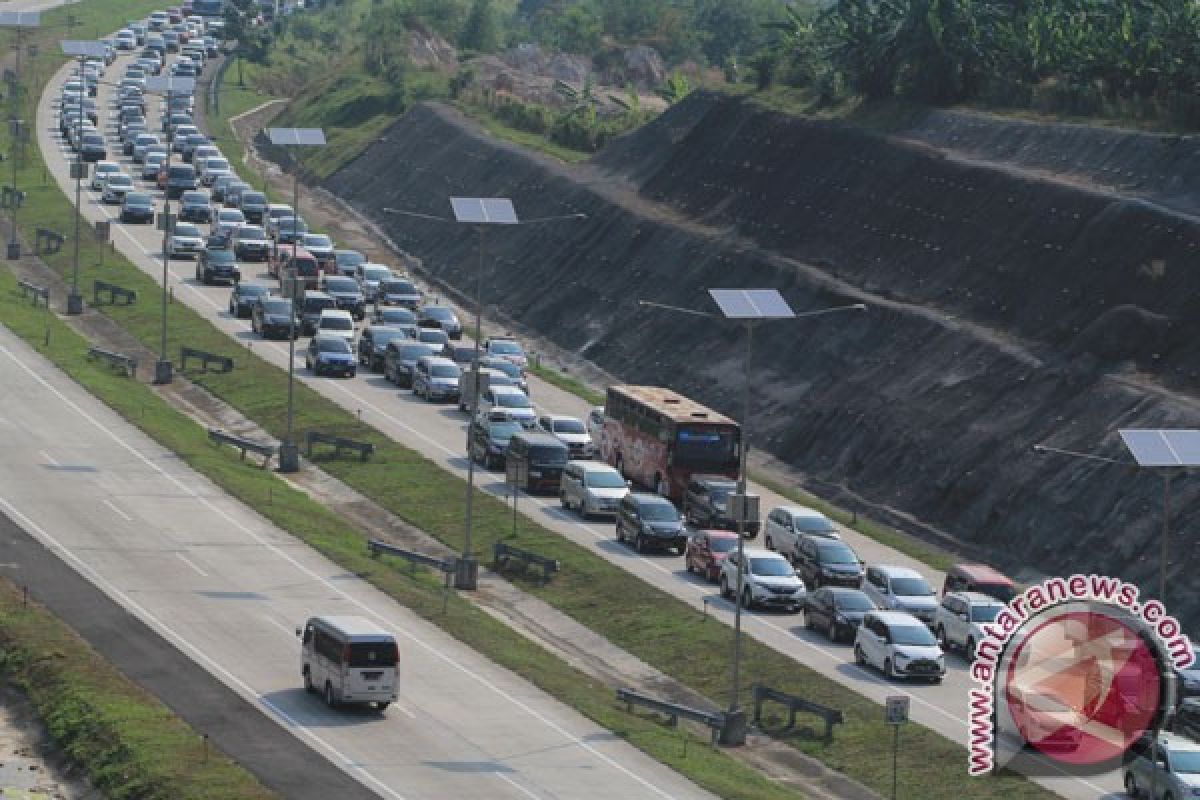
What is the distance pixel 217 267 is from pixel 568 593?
51.9 m

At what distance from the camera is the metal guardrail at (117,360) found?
108 m

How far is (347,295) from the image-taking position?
119 meters

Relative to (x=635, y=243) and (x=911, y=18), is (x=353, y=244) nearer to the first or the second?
(x=635, y=243)

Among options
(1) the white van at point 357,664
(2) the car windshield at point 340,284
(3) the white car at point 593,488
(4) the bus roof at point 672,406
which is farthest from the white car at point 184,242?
(1) the white van at point 357,664

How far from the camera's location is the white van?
59.6 meters

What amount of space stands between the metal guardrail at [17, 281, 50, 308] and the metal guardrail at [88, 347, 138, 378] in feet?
42.9

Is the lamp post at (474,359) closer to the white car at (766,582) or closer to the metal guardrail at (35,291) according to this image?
the white car at (766,582)

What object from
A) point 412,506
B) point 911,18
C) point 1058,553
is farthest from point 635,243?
point 1058,553

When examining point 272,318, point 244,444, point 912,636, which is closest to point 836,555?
→ point 912,636

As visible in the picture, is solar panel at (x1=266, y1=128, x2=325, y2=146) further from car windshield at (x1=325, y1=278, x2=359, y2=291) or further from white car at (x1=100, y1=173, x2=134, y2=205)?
white car at (x1=100, y1=173, x2=134, y2=205)

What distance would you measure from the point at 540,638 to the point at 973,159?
44234 millimetres

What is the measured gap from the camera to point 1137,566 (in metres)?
77.0

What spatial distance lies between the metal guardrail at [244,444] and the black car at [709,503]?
16.7 metres

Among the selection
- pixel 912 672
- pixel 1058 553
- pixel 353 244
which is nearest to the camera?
pixel 912 672
